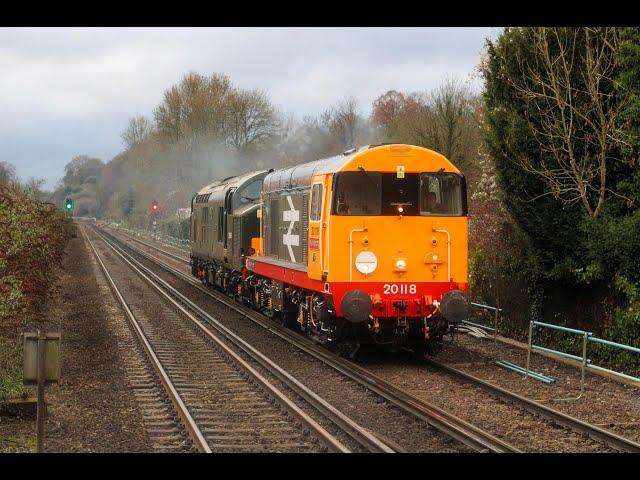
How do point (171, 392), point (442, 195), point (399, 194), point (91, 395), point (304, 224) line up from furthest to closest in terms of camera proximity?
1. point (304, 224)
2. point (442, 195)
3. point (399, 194)
4. point (91, 395)
5. point (171, 392)

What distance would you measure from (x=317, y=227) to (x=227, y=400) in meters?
3.99

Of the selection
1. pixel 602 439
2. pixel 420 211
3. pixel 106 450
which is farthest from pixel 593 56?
pixel 106 450

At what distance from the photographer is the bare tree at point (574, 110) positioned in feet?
51.4

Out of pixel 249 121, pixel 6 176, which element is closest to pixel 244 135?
pixel 249 121

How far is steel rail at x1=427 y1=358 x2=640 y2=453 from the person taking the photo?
9111 mm

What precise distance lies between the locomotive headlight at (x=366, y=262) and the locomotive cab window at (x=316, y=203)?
3.63 ft

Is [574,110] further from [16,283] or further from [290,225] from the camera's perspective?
[16,283]

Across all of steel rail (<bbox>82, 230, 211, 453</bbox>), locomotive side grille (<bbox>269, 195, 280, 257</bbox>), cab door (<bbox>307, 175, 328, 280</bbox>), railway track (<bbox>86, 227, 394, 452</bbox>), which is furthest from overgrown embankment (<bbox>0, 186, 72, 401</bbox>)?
locomotive side grille (<bbox>269, 195, 280, 257</bbox>)

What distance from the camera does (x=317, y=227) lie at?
14.7 meters

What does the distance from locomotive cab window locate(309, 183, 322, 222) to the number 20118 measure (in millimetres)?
1742

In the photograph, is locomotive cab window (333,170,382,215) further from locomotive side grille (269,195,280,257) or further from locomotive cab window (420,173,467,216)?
locomotive side grille (269,195,280,257)

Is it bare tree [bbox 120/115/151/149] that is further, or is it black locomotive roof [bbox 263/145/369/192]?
bare tree [bbox 120/115/151/149]

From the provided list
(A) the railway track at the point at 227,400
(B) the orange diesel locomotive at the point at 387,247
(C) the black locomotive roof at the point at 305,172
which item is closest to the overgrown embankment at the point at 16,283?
(A) the railway track at the point at 227,400

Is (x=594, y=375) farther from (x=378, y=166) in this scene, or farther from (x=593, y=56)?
(x=593, y=56)
